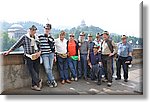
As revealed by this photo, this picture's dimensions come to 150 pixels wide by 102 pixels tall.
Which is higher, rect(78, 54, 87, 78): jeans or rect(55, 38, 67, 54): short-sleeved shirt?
rect(55, 38, 67, 54): short-sleeved shirt

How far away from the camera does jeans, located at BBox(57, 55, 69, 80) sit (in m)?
2.29

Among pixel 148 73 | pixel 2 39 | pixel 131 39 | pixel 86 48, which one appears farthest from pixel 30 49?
pixel 148 73

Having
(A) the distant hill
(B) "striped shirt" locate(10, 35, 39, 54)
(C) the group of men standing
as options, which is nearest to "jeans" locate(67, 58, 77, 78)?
(C) the group of men standing

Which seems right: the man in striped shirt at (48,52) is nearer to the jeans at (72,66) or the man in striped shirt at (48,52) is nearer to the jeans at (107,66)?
the jeans at (72,66)

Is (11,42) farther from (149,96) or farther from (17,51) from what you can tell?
(149,96)

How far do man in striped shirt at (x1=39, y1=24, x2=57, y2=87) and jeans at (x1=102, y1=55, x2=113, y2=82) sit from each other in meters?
0.47

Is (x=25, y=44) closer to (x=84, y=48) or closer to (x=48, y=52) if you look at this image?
(x=48, y=52)

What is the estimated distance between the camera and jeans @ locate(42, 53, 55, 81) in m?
2.27

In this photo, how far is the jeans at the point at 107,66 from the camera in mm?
2273

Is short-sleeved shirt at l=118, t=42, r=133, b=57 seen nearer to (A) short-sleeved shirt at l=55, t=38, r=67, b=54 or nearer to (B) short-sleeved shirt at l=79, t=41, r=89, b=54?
(B) short-sleeved shirt at l=79, t=41, r=89, b=54

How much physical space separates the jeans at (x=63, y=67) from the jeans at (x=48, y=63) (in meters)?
0.06

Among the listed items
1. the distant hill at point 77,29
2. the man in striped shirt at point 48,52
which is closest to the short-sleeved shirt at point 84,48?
the distant hill at point 77,29

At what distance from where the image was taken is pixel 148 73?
224 cm

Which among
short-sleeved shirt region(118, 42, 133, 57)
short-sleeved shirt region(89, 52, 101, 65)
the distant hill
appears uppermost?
the distant hill
